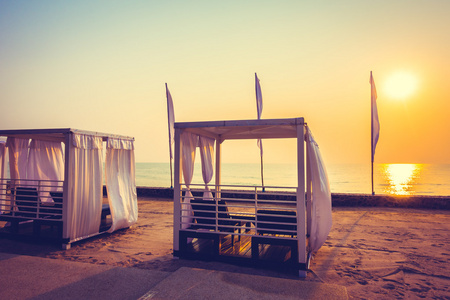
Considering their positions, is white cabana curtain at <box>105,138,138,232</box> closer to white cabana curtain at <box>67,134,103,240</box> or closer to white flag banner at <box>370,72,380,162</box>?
white cabana curtain at <box>67,134,103,240</box>

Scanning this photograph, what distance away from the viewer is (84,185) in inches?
252

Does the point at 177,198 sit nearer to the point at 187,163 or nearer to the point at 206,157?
the point at 187,163

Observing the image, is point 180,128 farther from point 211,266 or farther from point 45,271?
point 45,271

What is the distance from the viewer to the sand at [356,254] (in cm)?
433

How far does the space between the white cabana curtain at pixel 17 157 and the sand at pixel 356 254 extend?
7.09ft

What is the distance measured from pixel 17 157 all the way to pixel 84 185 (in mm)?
2916

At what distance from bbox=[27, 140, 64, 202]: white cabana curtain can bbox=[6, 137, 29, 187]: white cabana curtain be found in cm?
14

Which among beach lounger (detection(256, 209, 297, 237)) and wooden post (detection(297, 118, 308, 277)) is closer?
wooden post (detection(297, 118, 308, 277))

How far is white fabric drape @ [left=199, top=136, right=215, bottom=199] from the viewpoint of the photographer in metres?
6.62

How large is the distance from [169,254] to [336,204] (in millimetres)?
8198

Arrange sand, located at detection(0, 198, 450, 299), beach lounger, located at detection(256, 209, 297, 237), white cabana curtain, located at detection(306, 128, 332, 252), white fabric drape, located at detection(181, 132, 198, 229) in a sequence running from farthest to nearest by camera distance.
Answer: white fabric drape, located at detection(181, 132, 198, 229), white cabana curtain, located at detection(306, 128, 332, 252), beach lounger, located at detection(256, 209, 297, 237), sand, located at detection(0, 198, 450, 299)

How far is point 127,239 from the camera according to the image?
6.72 m

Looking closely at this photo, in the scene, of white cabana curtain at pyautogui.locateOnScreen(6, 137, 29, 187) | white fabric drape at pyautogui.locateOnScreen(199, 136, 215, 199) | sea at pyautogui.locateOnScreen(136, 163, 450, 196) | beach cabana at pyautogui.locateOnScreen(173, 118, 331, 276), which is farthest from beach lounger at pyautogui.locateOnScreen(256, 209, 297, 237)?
sea at pyautogui.locateOnScreen(136, 163, 450, 196)

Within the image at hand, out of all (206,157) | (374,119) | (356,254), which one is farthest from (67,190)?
(374,119)
